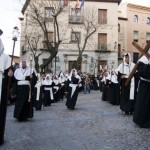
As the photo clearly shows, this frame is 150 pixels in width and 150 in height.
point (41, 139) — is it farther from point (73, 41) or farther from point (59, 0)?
point (73, 41)

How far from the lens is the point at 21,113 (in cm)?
1309

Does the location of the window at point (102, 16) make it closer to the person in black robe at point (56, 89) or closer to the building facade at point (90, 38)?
the building facade at point (90, 38)

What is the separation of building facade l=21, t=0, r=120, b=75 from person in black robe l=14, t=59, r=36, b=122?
37.8 meters

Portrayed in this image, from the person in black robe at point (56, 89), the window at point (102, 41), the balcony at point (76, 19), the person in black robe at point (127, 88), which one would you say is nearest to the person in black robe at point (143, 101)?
the person in black robe at point (127, 88)

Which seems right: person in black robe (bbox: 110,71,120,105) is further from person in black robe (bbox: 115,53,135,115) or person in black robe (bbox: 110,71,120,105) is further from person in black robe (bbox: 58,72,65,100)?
person in black robe (bbox: 58,72,65,100)

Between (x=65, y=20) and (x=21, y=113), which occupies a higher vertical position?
(x=65, y=20)

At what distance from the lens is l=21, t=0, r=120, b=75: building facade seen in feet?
171

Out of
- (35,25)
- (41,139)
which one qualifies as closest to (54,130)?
(41,139)

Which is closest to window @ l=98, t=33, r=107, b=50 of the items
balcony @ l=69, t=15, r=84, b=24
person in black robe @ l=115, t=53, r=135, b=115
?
balcony @ l=69, t=15, r=84, b=24

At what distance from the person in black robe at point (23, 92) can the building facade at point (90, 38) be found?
37821mm

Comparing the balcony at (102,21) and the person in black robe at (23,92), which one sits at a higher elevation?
the balcony at (102,21)

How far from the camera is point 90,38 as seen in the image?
174 feet

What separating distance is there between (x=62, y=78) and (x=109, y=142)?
2195cm

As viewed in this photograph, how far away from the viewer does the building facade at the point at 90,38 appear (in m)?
52.1
